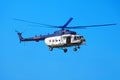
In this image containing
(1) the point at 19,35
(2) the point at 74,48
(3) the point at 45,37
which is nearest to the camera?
(2) the point at 74,48

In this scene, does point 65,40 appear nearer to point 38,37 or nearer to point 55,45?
point 55,45

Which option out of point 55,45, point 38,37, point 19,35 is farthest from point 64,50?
point 19,35

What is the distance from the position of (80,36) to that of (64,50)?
14.1ft

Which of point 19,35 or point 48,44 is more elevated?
point 19,35

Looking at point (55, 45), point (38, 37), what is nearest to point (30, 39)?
point (38, 37)

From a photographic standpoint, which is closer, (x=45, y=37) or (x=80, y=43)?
(x=80, y=43)

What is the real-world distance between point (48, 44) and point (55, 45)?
2094 millimetres

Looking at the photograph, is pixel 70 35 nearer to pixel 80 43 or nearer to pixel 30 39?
pixel 80 43

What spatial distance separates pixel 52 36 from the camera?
81000 millimetres

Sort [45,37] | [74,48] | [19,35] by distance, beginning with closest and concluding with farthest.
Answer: [74,48]
[45,37]
[19,35]

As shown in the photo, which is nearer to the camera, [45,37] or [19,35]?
[45,37]

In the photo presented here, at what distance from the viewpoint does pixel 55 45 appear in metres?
79.6

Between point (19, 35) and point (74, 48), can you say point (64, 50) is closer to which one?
point (74, 48)

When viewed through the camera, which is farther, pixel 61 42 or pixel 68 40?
pixel 61 42
